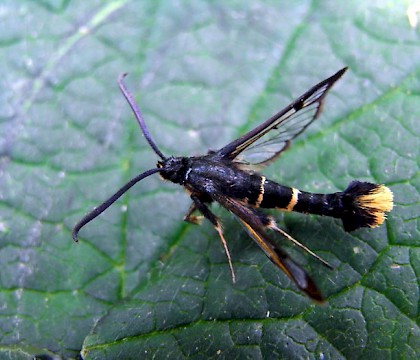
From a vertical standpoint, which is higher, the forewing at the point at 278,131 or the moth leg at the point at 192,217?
the forewing at the point at 278,131

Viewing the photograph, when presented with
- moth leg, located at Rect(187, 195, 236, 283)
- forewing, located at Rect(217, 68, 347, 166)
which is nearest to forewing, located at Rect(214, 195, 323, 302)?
moth leg, located at Rect(187, 195, 236, 283)

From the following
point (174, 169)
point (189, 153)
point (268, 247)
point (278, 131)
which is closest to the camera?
point (268, 247)

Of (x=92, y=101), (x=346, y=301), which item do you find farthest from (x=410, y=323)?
(x=92, y=101)

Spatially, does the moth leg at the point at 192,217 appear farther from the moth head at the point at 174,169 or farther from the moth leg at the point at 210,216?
the moth head at the point at 174,169

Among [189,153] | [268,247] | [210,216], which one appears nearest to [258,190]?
[210,216]

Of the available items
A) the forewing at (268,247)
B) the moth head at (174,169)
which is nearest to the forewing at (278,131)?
the moth head at (174,169)

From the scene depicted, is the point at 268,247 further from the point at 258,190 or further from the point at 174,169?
the point at 174,169

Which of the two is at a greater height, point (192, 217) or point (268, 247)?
point (192, 217)

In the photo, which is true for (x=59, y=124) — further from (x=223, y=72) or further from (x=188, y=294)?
(x=188, y=294)
